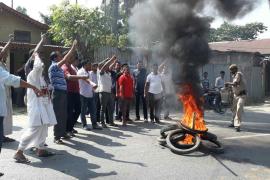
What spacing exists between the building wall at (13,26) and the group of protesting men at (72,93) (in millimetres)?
13390

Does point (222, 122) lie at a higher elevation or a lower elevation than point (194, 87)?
lower

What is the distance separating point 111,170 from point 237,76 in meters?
5.39

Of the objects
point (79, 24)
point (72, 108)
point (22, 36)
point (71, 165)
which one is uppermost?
point (79, 24)

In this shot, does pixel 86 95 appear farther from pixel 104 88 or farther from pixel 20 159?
pixel 20 159

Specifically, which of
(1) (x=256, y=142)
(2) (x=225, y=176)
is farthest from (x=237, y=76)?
(2) (x=225, y=176)

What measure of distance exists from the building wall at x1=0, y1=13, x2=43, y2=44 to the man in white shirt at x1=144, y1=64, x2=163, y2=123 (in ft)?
46.7

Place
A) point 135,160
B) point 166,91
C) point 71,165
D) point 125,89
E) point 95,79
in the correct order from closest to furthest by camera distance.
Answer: point 71,165 < point 135,160 < point 95,79 < point 125,89 < point 166,91

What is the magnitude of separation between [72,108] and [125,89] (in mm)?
2463

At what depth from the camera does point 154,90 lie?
12062 millimetres

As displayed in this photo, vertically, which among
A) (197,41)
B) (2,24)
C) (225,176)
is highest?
(2,24)

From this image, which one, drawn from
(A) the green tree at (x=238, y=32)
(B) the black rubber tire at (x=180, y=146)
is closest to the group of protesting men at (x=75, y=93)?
(B) the black rubber tire at (x=180, y=146)

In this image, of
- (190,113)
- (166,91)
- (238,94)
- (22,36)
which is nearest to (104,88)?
(166,91)

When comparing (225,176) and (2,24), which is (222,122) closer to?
(225,176)

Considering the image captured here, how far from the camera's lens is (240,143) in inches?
348
